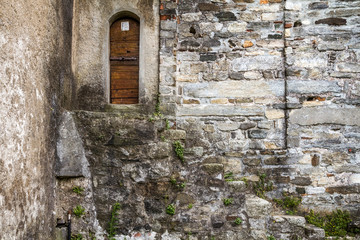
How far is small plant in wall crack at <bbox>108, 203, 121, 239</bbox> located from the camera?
2824 millimetres

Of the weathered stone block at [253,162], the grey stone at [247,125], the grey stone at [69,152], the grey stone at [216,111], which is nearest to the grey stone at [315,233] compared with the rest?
the weathered stone block at [253,162]

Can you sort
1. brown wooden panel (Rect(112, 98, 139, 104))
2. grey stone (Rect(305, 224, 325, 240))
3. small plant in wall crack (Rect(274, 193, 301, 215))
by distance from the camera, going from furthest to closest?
brown wooden panel (Rect(112, 98, 139, 104)) → small plant in wall crack (Rect(274, 193, 301, 215)) → grey stone (Rect(305, 224, 325, 240))

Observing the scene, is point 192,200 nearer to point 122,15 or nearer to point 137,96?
point 137,96

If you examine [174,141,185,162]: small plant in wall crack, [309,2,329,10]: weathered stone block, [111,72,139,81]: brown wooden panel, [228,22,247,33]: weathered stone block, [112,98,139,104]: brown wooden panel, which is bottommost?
[174,141,185,162]: small plant in wall crack

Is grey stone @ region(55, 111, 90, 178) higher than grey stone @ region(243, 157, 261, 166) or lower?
higher

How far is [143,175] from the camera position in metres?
2.89

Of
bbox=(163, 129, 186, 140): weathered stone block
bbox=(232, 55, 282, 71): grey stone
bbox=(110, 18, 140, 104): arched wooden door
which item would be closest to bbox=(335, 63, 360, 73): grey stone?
bbox=(232, 55, 282, 71): grey stone

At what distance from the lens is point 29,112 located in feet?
7.61

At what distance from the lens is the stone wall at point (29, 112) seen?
201 cm

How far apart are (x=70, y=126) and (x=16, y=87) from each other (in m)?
0.86

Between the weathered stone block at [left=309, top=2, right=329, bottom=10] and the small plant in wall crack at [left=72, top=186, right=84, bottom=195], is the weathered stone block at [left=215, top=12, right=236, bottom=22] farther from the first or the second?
the small plant in wall crack at [left=72, top=186, right=84, bottom=195]

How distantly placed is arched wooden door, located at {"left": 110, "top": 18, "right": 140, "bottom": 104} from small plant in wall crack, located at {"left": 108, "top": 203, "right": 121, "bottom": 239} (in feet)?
5.09

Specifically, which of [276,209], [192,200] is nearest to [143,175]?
[192,200]

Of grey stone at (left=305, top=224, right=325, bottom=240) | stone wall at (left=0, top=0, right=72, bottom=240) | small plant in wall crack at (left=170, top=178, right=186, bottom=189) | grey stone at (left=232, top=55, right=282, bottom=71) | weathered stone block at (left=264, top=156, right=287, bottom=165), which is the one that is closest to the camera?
stone wall at (left=0, top=0, right=72, bottom=240)
